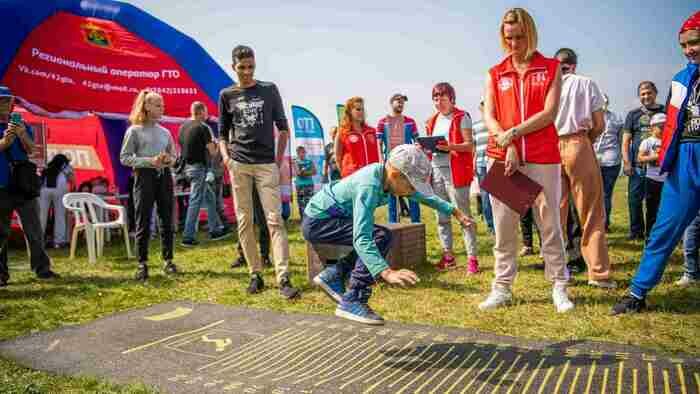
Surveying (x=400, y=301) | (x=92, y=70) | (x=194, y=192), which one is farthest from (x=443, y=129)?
(x=92, y=70)

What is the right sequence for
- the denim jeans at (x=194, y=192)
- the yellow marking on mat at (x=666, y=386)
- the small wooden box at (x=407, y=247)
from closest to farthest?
the yellow marking on mat at (x=666, y=386), the small wooden box at (x=407, y=247), the denim jeans at (x=194, y=192)

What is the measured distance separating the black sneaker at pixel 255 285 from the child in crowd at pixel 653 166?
4.73 m

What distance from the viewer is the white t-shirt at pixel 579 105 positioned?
175 inches

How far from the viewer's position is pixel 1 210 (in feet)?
17.6

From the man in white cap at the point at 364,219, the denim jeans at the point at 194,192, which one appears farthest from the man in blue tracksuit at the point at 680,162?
the denim jeans at the point at 194,192

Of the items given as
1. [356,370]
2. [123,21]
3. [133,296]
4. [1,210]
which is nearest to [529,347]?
[356,370]

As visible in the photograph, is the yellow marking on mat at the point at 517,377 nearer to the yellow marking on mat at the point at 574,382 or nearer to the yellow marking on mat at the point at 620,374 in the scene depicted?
the yellow marking on mat at the point at 574,382

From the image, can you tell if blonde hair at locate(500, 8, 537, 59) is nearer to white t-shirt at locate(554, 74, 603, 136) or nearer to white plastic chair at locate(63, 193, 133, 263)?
white t-shirt at locate(554, 74, 603, 136)

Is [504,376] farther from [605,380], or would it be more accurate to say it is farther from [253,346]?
→ [253,346]

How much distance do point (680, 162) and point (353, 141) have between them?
3396 mm

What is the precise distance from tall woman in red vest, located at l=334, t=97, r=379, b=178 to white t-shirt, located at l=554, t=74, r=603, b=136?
7.51 ft

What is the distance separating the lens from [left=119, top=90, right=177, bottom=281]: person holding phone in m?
5.51

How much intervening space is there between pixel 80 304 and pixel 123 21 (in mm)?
7802

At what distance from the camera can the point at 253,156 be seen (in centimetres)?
485
